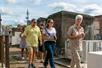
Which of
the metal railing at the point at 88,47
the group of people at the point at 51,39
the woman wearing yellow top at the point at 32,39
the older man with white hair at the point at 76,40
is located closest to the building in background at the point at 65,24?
the metal railing at the point at 88,47

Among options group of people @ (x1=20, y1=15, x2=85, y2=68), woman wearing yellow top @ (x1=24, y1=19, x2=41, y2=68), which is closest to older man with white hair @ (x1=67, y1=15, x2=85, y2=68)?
group of people @ (x1=20, y1=15, x2=85, y2=68)

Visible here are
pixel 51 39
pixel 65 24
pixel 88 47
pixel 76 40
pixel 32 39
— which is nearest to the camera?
pixel 76 40

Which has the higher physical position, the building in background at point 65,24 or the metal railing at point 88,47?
the building in background at point 65,24

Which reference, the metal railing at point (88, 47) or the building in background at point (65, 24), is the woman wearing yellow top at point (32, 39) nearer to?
the metal railing at point (88, 47)

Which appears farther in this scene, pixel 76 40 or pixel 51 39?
pixel 51 39

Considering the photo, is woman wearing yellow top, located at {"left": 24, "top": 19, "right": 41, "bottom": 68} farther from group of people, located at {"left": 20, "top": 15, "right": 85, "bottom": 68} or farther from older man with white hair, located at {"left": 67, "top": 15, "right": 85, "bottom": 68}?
older man with white hair, located at {"left": 67, "top": 15, "right": 85, "bottom": 68}

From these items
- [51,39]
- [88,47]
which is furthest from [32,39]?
[88,47]

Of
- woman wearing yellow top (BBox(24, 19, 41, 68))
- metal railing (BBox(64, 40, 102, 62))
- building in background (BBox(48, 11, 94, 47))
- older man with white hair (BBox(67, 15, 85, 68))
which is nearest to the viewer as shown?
older man with white hair (BBox(67, 15, 85, 68))

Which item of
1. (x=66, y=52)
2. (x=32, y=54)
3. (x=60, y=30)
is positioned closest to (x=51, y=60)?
(x=32, y=54)

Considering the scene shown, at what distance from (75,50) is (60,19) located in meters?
11.2

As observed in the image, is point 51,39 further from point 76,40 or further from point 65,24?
point 65,24

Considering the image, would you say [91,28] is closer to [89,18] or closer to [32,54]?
[89,18]

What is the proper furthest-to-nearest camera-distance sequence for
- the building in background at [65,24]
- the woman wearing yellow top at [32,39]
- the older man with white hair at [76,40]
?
the building in background at [65,24] < the woman wearing yellow top at [32,39] < the older man with white hair at [76,40]

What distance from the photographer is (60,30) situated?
20.8m
